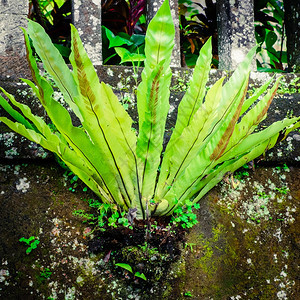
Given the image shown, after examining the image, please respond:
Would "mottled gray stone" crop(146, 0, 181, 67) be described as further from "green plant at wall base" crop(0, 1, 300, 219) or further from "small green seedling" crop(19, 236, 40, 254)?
"small green seedling" crop(19, 236, 40, 254)

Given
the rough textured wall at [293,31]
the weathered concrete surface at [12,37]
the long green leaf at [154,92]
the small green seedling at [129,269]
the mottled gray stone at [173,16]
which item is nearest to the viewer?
the long green leaf at [154,92]

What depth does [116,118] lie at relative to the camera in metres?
1.00

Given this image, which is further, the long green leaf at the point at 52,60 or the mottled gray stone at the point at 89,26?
the mottled gray stone at the point at 89,26

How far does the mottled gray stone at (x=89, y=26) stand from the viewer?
1516 millimetres

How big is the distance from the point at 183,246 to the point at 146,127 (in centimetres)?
55

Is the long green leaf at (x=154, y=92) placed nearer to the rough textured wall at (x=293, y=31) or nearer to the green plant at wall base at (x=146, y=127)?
the green plant at wall base at (x=146, y=127)

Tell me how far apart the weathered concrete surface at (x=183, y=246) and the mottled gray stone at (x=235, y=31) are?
0.62 m

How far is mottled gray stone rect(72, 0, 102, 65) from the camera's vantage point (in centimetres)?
152

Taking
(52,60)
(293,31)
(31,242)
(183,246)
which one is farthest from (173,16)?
(31,242)

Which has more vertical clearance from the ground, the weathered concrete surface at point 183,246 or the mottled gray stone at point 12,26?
the mottled gray stone at point 12,26

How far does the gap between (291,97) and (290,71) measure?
1.08 feet

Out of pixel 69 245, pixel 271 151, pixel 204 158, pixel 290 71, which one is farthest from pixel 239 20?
pixel 69 245

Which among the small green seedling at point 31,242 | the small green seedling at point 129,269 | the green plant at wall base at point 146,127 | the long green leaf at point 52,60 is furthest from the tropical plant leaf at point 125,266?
the long green leaf at point 52,60

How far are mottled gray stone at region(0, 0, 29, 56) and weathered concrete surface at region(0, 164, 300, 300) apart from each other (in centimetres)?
56
